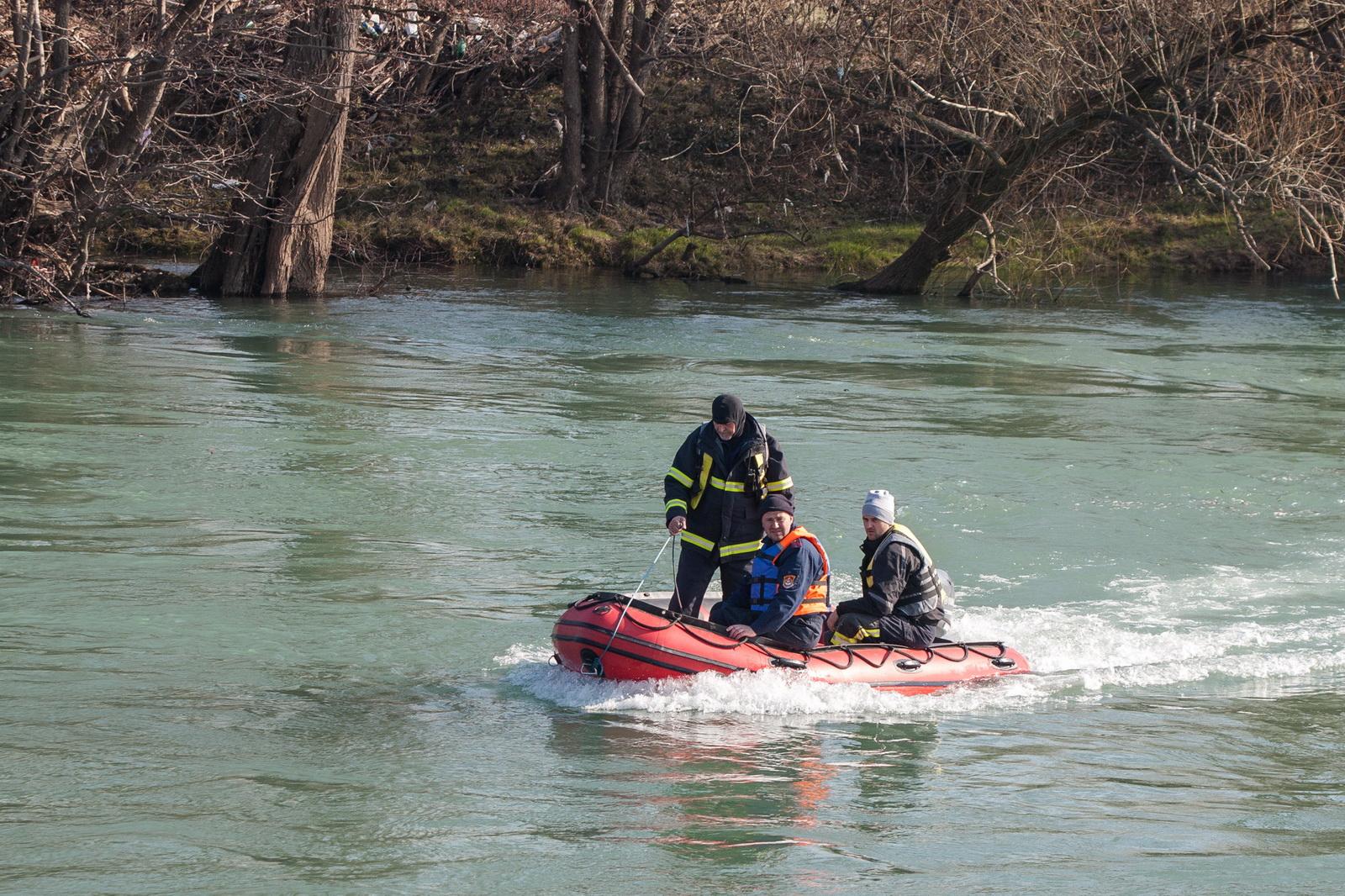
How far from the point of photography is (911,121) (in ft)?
83.1

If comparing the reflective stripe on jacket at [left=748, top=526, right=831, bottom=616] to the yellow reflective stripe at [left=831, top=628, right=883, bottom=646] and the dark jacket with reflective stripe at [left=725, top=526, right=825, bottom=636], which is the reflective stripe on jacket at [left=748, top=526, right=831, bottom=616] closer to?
the dark jacket with reflective stripe at [left=725, top=526, right=825, bottom=636]

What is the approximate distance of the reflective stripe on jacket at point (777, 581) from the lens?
339 inches

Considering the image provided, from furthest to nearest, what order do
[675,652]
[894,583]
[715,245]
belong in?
[715,245]
[894,583]
[675,652]

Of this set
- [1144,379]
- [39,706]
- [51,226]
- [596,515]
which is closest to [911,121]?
[1144,379]

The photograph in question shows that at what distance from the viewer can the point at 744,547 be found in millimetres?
9086

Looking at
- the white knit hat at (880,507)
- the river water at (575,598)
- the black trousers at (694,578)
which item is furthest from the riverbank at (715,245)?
the white knit hat at (880,507)

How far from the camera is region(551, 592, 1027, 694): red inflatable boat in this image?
833 centimetres

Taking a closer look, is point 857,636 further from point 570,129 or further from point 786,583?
point 570,129

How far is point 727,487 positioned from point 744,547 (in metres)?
0.36

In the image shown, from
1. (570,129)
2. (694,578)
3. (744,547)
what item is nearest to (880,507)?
(744,547)

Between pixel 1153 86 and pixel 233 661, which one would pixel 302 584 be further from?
pixel 1153 86

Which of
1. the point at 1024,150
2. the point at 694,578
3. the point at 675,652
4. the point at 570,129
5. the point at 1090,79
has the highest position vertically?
the point at 1090,79

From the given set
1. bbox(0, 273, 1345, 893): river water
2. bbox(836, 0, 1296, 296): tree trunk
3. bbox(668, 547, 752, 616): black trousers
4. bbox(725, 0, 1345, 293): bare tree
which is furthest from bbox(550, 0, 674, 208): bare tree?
bbox(668, 547, 752, 616): black trousers

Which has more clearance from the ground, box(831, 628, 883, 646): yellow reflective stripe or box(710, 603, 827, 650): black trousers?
box(710, 603, 827, 650): black trousers
